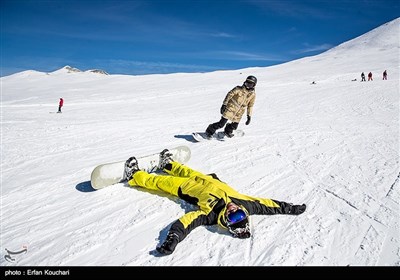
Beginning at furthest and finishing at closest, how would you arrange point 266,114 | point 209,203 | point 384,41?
1. point 384,41
2. point 266,114
3. point 209,203

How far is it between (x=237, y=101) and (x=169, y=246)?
5.16 metres

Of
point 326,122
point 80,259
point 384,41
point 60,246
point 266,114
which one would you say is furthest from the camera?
point 384,41

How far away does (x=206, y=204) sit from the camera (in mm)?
4027

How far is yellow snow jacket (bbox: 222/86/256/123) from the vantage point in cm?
778

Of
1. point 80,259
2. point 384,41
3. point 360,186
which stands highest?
point 384,41

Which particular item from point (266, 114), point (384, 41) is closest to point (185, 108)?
point (266, 114)

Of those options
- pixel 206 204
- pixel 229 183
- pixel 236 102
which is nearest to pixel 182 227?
pixel 206 204

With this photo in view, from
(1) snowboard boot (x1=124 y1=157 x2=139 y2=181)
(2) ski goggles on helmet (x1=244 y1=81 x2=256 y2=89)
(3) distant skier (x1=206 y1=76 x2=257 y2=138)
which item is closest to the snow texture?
(1) snowboard boot (x1=124 y1=157 x2=139 y2=181)

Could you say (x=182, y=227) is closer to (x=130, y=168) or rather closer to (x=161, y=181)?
(x=161, y=181)

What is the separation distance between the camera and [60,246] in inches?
141

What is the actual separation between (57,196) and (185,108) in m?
10.6

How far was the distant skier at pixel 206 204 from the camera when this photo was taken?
3.59 m

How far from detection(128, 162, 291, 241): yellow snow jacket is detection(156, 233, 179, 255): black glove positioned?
0.10m
